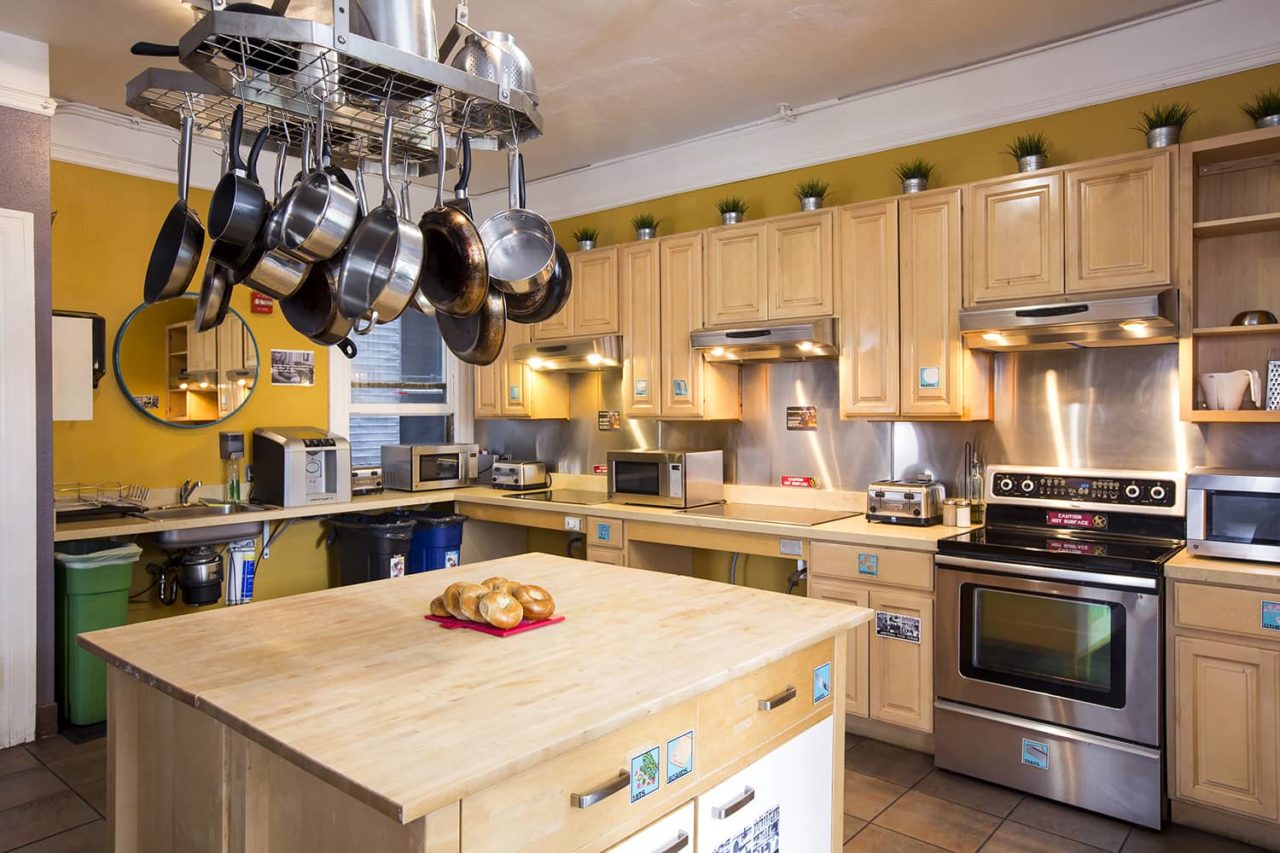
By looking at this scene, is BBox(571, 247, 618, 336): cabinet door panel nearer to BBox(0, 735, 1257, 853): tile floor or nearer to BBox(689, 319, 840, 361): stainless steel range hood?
BBox(689, 319, 840, 361): stainless steel range hood

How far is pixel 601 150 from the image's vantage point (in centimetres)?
504

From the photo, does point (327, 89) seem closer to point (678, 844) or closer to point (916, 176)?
point (678, 844)

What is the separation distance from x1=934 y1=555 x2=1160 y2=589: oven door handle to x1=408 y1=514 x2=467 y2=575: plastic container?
118 inches

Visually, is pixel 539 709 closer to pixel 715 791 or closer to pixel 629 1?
pixel 715 791

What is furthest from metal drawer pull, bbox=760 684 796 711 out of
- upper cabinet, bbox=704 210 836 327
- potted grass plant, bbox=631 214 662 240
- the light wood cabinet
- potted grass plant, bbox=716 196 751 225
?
potted grass plant, bbox=631 214 662 240

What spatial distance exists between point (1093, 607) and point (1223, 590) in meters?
0.39

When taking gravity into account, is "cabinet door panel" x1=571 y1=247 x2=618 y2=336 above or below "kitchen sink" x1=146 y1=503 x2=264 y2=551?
above

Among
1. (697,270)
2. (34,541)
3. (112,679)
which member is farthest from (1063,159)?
(34,541)

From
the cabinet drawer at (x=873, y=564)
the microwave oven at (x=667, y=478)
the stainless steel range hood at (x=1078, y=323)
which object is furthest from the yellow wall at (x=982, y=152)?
the cabinet drawer at (x=873, y=564)

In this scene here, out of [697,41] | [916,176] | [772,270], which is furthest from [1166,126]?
[697,41]

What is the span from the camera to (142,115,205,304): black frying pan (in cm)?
177

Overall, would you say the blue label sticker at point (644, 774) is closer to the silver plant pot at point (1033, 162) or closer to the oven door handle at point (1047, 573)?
the oven door handle at point (1047, 573)

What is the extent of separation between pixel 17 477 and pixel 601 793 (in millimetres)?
3340

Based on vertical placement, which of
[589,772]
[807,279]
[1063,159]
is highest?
[1063,159]
